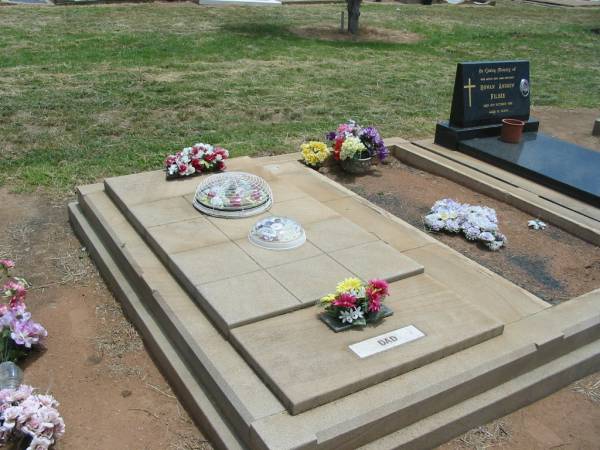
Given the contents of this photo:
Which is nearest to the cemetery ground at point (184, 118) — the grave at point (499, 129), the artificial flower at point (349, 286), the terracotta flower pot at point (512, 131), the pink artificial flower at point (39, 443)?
the pink artificial flower at point (39, 443)

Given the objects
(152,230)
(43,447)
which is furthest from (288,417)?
(152,230)

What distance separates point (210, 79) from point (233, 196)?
6787mm

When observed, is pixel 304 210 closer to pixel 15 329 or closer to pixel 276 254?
pixel 276 254

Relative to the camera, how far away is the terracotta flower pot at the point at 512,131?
24.4 feet

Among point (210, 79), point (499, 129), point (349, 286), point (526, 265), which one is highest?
point (349, 286)

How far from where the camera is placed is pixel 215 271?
4.21 m

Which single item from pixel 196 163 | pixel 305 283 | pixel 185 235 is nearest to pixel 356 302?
pixel 305 283

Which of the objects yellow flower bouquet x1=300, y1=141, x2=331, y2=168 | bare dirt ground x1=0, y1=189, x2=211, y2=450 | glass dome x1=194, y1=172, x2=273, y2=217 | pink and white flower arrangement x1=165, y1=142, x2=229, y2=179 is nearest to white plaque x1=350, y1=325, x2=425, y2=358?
bare dirt ground x1=0, y1=189, x2=211, y2=450

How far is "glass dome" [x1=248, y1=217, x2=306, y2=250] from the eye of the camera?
4.55 m

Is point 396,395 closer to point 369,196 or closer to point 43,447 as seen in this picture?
point 43,447

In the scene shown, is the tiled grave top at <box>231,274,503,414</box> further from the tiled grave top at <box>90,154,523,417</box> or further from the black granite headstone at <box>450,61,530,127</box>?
the black granite headstone at <box>450,61,530,127</box>

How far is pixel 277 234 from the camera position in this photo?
4.61 metres

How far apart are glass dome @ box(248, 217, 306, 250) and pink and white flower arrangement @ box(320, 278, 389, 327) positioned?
902 millimetres

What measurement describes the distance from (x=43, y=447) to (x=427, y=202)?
14.0ft
